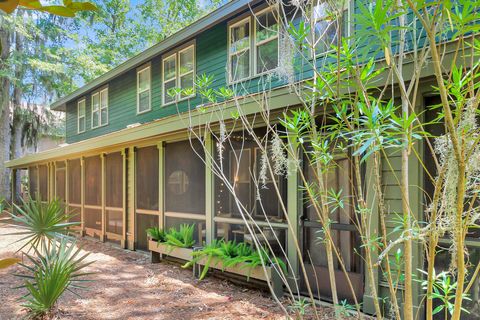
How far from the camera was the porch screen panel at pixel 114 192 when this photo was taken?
932 centimetres

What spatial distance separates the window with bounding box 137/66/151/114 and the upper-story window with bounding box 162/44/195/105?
911mm

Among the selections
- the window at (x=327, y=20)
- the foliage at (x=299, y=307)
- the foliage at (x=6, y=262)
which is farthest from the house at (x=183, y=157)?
the foliage at (x=6, y=262)

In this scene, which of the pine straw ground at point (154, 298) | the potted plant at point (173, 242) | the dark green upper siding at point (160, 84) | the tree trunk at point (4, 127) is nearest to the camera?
the pine straw ground at point (154, 298)

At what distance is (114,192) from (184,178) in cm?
319

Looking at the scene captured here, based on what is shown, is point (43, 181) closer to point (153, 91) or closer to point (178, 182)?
point (153, 91)

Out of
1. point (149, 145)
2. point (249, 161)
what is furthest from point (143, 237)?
point (249, 161)

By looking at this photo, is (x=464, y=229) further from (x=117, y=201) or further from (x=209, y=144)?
(x=117, y=201)

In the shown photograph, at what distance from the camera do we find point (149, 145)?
8.32 metres

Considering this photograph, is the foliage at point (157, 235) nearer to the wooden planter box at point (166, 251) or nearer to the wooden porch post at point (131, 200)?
the wooden planter box at point (166, 251)

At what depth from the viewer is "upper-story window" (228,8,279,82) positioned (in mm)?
7184

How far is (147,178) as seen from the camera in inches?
330

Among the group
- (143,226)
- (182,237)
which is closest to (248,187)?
(182,237)

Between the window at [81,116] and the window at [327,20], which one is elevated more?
the window at [81,116]

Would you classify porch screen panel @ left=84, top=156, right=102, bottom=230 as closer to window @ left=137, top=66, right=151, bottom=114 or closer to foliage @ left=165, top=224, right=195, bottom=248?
window @ left=137, top=66, right=151, bottom=114
